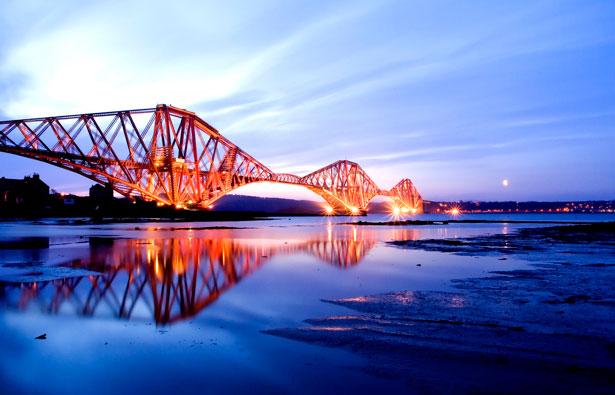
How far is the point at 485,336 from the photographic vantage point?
716 centimetres

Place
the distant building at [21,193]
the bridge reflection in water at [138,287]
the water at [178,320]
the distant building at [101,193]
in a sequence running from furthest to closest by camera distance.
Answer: the distant building at [101,193], the distant building at [21,193], the bridge reflection in water at [138,287], the water at [178,320]

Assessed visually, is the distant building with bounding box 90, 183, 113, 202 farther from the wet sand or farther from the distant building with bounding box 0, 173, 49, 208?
the wet sand

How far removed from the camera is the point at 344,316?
8.68m

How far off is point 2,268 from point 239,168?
7877 cm

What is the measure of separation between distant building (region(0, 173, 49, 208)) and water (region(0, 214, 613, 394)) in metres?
84.0

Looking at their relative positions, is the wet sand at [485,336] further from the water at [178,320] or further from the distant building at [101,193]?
the distant building at [101,193]

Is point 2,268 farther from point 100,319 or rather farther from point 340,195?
point 340,195

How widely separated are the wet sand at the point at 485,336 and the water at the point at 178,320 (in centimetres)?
57

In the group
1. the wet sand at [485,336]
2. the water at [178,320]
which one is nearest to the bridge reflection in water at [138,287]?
the water at [178,320]

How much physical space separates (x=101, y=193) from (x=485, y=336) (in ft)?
346

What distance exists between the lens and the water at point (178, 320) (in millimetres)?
5371

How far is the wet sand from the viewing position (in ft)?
17.6

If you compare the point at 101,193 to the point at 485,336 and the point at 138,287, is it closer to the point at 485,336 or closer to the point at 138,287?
the point at 138,287

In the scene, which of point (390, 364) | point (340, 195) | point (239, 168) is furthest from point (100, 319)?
point (340, 195)
